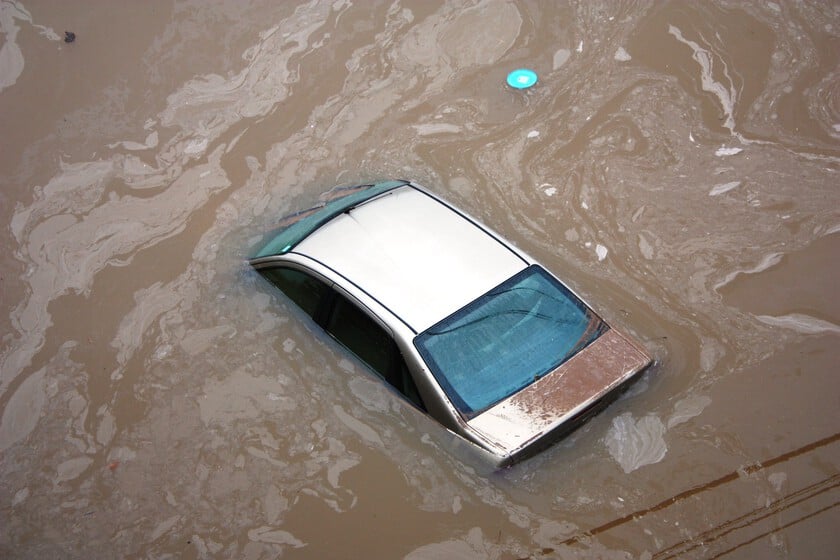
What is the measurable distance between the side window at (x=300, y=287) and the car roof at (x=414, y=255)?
18 cm

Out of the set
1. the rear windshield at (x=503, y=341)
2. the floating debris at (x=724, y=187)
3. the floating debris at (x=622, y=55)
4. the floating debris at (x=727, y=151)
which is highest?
the floating debris at (x=622, y=55)

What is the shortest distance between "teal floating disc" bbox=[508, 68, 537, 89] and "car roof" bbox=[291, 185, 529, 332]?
2.59 metres

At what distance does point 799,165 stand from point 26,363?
693 cm

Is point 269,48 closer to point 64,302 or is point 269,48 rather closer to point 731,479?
point 64,302

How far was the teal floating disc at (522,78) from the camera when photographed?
774cm

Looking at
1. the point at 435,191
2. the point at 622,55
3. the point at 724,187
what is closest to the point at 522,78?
the point at 622,55

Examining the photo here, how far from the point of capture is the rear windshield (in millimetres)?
4805

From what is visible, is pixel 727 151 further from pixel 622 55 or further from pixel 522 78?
pixel 522 78

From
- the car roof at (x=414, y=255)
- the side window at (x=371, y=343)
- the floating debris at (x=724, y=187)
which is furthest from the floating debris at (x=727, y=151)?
the side window at (x=371, y=343)

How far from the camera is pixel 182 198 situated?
23.6 ft

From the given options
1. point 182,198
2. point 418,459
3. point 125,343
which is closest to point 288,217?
point 182,198

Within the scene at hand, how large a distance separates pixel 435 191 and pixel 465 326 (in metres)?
2.39

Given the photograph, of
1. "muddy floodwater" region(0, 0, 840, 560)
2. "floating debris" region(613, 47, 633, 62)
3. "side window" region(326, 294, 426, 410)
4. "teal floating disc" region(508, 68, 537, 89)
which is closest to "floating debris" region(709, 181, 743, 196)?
"muddy floodwater" region(0, 0, 840, 560)

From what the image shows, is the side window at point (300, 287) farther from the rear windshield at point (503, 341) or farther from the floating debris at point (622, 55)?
the floating debris at point (622, 55)
